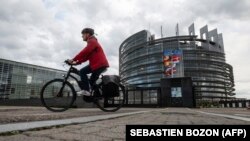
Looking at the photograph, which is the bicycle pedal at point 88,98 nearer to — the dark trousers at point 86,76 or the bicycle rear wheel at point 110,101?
the bicycle rear wheel at point 110,101

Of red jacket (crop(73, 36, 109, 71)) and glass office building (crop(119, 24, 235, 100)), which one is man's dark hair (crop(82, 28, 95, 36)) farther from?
glass office building (crop(119, 24, 235, 100))

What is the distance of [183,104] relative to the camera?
2909cm

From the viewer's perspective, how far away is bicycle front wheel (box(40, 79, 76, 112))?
230 inches

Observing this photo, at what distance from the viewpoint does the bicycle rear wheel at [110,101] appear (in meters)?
5.85

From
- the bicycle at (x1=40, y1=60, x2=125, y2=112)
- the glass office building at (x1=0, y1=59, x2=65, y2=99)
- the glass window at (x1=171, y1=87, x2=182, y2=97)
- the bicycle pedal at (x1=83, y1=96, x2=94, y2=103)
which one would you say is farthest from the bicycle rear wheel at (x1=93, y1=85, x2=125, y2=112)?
the glass office building at (x1=0, y1=59, x2=65, y2=99)

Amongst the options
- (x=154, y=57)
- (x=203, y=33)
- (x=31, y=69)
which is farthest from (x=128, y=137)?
(x=203, y=33)

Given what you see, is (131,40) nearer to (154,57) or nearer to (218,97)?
(154,57)

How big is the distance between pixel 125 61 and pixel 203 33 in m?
44.2

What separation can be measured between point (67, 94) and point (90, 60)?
126 centimetres

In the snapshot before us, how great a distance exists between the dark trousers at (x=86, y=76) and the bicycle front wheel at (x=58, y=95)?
0.47 meters

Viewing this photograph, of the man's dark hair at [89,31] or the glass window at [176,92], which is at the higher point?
the man's dark hair at [89,31]

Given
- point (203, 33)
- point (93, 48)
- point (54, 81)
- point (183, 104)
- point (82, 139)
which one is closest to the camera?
point (82, 139)

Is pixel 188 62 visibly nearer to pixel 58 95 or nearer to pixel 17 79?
pixel 17 79

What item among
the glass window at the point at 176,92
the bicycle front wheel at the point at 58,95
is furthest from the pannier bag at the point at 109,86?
the glass window at the point at 176,92
